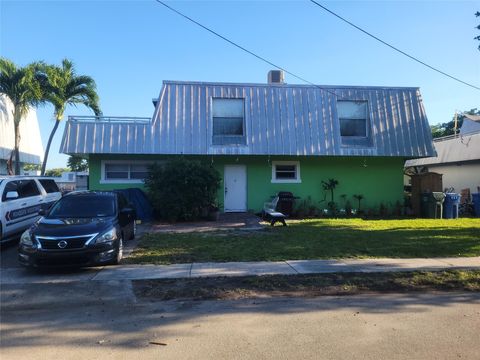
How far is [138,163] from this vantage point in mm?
18656

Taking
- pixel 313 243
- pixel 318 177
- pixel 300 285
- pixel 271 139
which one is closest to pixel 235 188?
pixel 271 139

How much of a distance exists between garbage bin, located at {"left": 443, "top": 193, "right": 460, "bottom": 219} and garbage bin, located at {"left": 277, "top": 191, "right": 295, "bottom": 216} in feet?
21.5

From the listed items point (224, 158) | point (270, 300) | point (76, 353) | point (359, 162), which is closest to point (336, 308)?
point (270, 300)

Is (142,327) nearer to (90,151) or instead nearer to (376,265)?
(376,265)

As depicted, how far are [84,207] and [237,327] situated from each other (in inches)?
234

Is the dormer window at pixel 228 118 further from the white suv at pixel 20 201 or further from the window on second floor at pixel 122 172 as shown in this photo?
the white suv at pixel 20 201

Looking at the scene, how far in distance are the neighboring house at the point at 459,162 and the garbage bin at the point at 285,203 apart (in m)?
9.40

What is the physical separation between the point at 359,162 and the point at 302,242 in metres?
9.29

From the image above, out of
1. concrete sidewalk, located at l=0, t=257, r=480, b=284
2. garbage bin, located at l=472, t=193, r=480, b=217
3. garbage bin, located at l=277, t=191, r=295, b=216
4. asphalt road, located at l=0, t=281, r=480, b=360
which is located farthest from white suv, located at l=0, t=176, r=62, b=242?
garbage bin, located at l=472, t=193, r=480, b=217

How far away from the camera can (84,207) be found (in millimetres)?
9945

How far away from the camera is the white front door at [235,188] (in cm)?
1883

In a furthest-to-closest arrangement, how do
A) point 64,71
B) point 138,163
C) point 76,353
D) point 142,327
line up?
point 64,71
point 138,163
point 142,327
point 76,353

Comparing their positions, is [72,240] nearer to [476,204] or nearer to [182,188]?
[182,188]

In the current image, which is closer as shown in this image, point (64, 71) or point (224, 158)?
point (224, 158)
